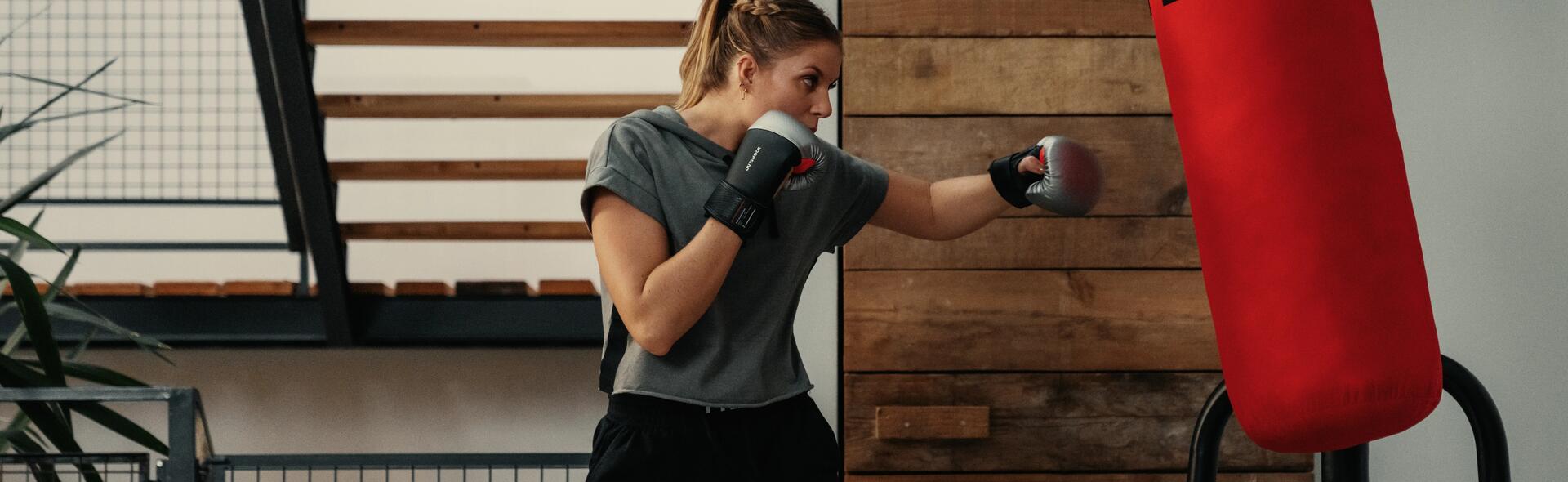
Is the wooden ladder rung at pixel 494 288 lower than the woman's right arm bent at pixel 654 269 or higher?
higher

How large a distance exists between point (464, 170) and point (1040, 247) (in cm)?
151

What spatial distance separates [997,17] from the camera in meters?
1.85

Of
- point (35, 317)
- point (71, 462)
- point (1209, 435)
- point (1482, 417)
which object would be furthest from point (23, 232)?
point (1482, 417)

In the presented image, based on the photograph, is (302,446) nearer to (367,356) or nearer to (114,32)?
(367,356)

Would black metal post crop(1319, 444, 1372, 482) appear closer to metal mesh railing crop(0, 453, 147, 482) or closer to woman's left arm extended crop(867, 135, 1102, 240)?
woman's left arm extended crop(867, 135, 1102, 240)

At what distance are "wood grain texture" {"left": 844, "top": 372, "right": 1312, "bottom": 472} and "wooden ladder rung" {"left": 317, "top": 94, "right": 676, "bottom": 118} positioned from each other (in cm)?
109

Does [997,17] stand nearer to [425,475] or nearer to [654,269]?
[654,269]

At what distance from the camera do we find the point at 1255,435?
1184mm

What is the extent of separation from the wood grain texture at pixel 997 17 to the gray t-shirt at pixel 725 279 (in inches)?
17.4

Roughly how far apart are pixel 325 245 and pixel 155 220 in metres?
0.88

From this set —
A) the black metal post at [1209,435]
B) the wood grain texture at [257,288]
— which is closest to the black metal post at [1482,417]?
the black metal post at [1209,435]

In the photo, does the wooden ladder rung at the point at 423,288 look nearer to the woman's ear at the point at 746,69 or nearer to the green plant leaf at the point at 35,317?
the green plant leaf at the point at 35,317

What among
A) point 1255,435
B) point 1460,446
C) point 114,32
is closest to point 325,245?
point 114,32

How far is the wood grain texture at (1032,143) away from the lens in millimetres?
Result: 1824
